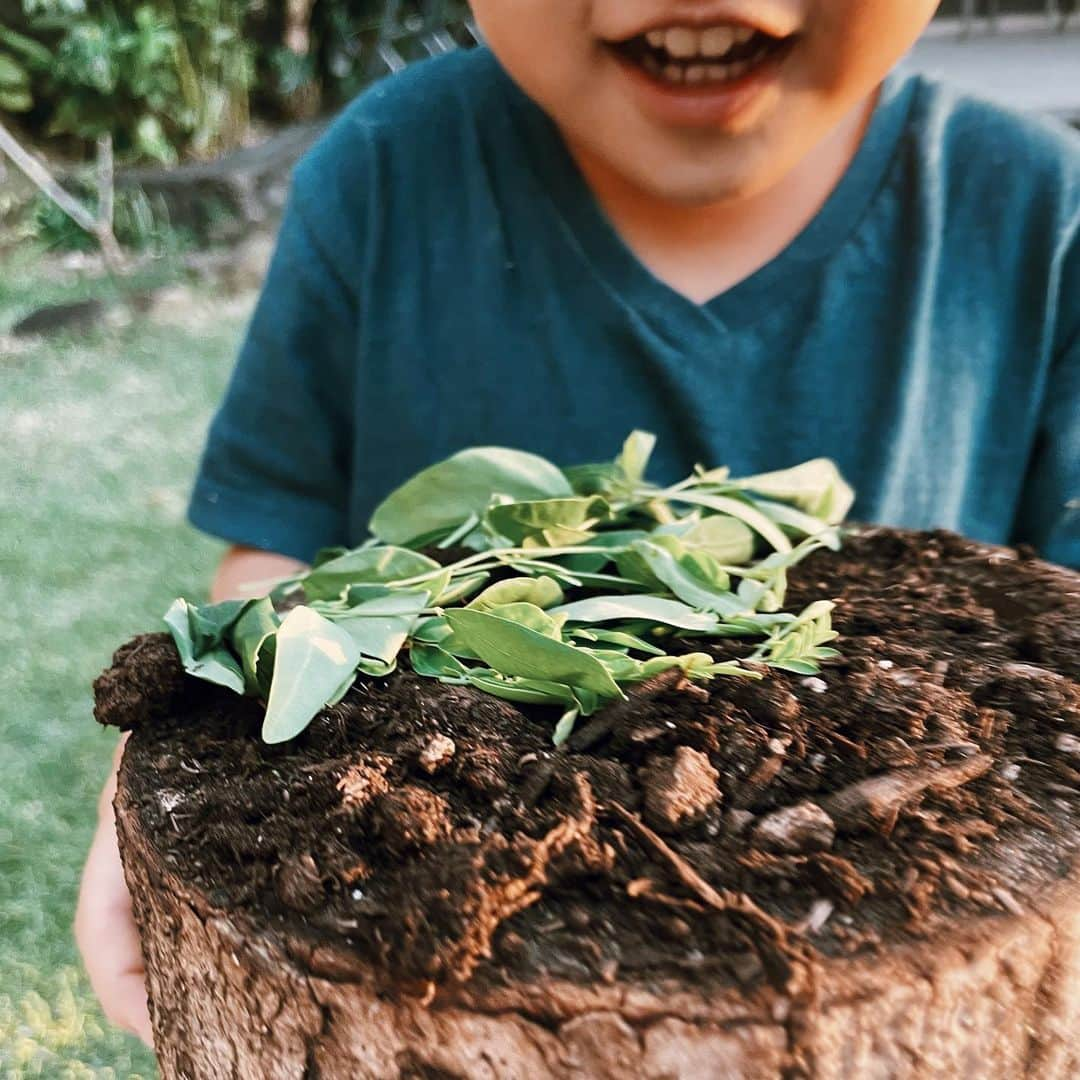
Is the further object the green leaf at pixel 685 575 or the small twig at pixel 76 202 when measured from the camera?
the small twig at pixel 76 202

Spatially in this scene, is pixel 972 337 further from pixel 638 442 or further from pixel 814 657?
pixel 814 657

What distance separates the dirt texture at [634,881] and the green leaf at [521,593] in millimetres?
57

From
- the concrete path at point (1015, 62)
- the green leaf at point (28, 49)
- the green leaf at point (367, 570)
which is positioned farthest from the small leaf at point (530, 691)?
the green leaf at point (28, 49)

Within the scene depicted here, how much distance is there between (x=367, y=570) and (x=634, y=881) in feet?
0.89

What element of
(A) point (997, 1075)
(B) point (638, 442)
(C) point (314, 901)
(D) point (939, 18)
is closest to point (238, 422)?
(B) point (638, 442)

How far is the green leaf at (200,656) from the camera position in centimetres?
53

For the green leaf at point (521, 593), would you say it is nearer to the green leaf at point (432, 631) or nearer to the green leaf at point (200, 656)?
the green leaf at point (432, 631)

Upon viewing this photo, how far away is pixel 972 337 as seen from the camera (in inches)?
40.3

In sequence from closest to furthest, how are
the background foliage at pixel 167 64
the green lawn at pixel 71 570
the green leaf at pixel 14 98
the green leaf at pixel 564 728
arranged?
the green leaf at pixel 564 728
the green lawn at pixel 71 570
the background foliage at pixel 167 64
the green leaf at pixel 14 98

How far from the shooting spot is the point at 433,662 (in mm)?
539

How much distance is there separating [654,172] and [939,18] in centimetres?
360

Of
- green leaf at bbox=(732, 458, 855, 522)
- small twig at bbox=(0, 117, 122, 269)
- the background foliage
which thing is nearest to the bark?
green leaf at bbox=(732, 458, 855, 522)

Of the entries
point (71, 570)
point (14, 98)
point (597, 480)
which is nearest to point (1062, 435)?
point (597, 480)

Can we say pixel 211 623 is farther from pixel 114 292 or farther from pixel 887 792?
pixel 114 292
